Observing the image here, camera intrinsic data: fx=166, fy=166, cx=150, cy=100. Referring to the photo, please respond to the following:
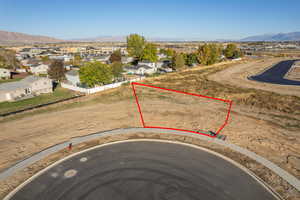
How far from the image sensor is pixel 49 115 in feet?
86.2

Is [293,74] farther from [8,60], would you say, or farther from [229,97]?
[8,60]

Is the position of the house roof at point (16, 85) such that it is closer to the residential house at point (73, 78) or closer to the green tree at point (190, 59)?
the residential house at point (73, 78)

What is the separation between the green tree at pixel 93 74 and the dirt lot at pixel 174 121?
5.87 m

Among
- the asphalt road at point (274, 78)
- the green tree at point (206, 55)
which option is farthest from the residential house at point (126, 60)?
the asphalt road at point (274, 78)

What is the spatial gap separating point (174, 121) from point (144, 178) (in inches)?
449

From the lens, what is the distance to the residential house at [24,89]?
34.2 m

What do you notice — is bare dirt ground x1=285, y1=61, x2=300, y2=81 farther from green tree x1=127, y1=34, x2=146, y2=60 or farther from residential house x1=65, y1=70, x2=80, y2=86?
residential house x1=65, y1=70, x2=80, y2=86

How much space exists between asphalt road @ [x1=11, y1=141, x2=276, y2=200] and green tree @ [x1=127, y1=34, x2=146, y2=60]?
225ft

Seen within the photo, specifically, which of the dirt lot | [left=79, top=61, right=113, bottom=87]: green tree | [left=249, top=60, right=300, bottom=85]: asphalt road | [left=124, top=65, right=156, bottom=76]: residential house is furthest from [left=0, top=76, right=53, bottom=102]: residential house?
[left=249, top=60, right=300, bottom=85]: asphalt road

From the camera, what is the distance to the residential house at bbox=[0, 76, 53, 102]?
34.2 metres

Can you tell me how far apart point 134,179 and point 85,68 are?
109 ft

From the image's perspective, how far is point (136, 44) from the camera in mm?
78000

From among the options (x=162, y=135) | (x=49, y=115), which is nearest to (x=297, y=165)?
(x=162, y=135)

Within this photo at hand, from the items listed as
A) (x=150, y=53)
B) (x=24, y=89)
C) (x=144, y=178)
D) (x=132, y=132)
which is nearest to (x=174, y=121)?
(x=132, y=132)
